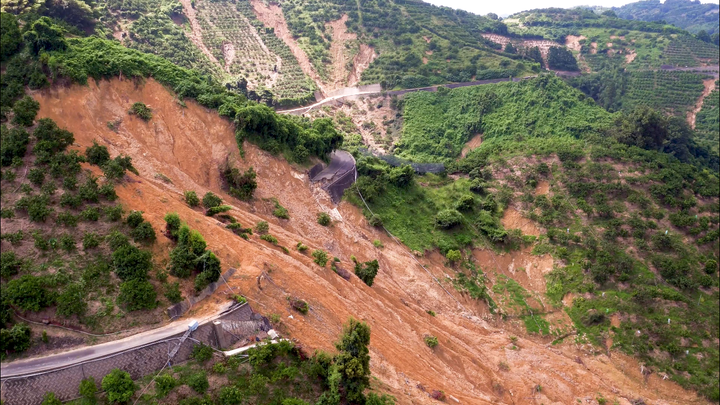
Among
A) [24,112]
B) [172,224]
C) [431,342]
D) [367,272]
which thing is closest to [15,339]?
[172,224]

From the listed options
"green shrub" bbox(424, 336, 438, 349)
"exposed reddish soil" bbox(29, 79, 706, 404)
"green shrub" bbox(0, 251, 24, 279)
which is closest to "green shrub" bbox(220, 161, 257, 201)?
"exposed reddish soil" bbox(29, 79, 706, 404)

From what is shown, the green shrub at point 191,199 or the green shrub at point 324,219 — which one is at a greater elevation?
the green shrub at point 191,199

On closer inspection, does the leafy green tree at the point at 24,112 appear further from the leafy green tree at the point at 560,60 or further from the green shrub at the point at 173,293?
the leafy green tree at the point at 560,60

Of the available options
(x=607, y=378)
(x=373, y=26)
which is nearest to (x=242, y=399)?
(x=607, y=378)

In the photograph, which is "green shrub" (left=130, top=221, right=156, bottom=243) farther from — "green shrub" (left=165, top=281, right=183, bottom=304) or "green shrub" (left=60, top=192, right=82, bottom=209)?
"green shrub" (left=60, top=192, right=82, bottom=209)

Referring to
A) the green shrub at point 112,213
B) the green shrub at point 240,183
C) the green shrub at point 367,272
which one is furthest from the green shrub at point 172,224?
the green shrub at point 367,272
